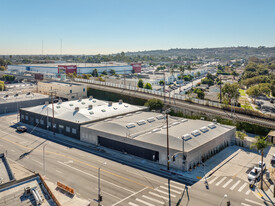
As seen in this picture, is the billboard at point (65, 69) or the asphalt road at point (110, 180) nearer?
the asphalt road at point (110, 180)

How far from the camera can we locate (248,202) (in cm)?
3306

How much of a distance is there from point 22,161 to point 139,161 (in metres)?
21.6

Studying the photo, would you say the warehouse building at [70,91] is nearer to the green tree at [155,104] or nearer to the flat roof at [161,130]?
the green tree at [155,104]

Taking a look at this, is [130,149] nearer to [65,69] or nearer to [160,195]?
[160,195]

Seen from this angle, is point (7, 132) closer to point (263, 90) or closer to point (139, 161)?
point (139, 161)

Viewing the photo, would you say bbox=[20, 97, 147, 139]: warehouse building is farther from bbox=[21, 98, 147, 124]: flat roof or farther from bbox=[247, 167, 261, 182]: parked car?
bbox=[247, 167, 261, 182]: parked car

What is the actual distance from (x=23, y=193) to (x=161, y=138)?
25899 millimetres

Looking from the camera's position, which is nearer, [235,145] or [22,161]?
[22,161]

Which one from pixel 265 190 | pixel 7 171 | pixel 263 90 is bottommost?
pixel 265 190

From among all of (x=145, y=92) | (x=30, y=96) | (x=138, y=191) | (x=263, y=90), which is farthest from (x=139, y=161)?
(x=263, y=90)

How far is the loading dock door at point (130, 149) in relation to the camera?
46.3m

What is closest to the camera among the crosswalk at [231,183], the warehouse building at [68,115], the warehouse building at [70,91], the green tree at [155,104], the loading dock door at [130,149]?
the crosswalk at [231,183]

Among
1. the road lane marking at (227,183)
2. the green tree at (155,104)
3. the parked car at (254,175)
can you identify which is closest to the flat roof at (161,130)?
the road lane marking at (227,183)

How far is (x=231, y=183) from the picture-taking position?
38625mm
